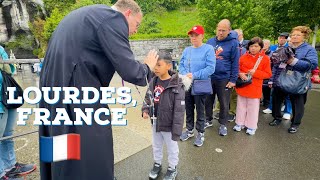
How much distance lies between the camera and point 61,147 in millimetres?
1580

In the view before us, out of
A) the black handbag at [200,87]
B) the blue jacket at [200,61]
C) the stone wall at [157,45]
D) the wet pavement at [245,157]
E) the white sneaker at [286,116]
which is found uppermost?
the stone wall at [157,45]

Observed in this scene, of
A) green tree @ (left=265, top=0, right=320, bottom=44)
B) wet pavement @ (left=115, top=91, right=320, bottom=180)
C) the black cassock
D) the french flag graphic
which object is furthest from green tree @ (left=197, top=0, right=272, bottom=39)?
the french flag graphic

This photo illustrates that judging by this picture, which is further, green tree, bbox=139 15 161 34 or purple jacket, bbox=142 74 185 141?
green tree, bbox=139 15 161 34

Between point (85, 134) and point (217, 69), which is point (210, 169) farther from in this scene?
point (85, 134)

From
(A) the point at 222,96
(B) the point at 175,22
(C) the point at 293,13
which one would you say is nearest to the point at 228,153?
(A) the point at 222,96

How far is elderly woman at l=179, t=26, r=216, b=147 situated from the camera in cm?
349

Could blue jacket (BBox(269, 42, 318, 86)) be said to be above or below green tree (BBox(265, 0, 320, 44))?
below

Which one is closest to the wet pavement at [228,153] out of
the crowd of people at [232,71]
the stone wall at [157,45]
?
the crowd of people at [232,71]

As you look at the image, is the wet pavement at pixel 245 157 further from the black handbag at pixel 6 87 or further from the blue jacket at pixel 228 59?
the black handbag at pixel 6 87

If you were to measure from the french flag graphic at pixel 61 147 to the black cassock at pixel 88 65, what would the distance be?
0.10 ft

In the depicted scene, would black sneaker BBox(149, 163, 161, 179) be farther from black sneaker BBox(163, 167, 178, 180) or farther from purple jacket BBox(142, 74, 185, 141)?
purple jacket BBox(142, 74, 185, 141)

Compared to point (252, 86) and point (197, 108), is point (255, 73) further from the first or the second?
point (197, 108)

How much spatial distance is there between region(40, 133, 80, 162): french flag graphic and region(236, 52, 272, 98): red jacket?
322cm

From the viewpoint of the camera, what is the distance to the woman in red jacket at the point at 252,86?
3.97 meters
